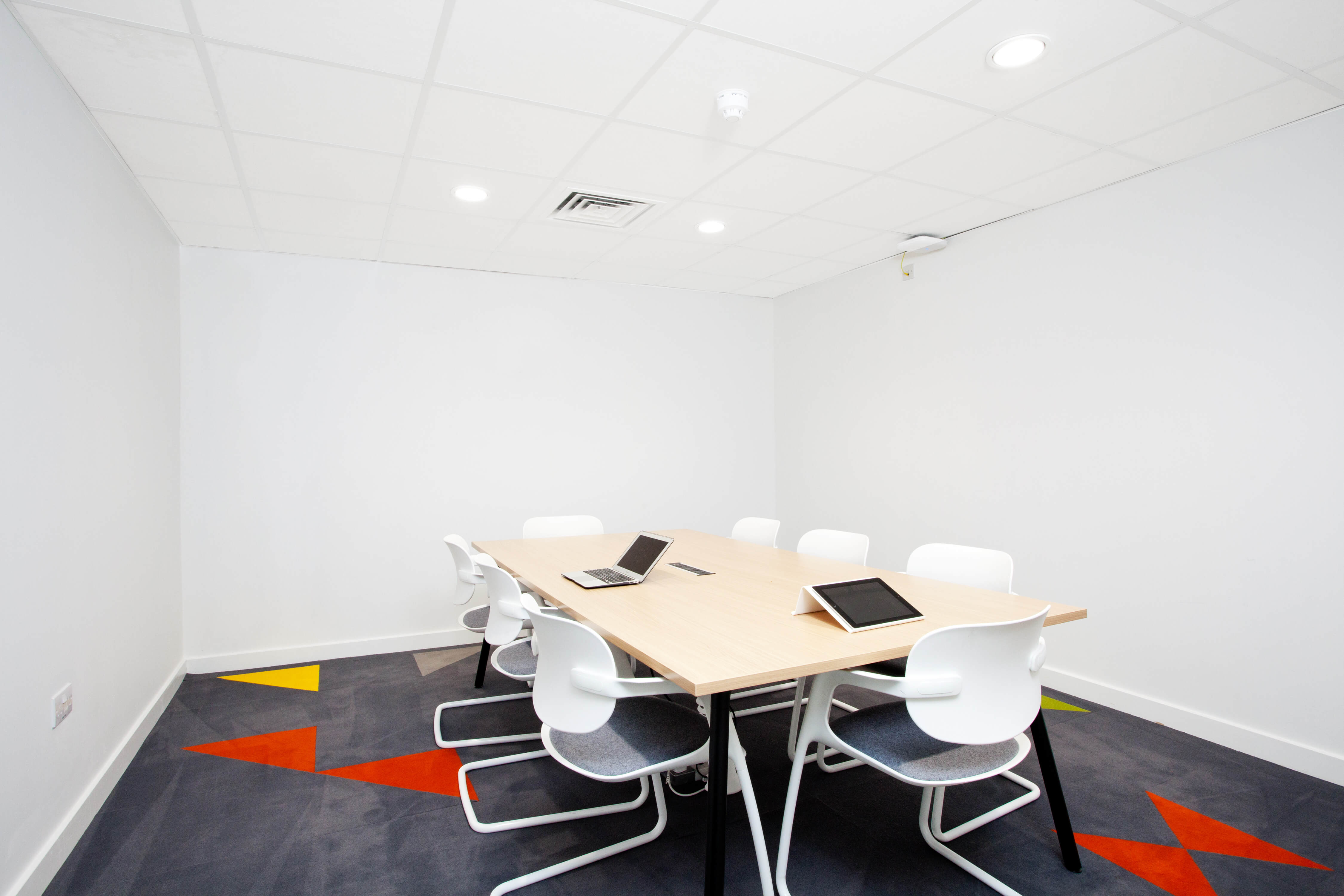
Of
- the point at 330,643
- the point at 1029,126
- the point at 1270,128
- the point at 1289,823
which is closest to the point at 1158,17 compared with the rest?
the point at 1029,126

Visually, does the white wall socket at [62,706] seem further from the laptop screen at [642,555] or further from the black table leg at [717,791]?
the black table leg at [717,791]

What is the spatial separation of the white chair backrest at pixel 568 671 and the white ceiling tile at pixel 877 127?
6.82 ft

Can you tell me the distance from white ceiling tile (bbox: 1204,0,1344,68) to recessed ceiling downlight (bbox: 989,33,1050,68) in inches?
18.6

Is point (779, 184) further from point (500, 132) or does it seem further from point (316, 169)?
point (316, 169)

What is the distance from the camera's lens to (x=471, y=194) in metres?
3.39

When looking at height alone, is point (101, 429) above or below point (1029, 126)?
below

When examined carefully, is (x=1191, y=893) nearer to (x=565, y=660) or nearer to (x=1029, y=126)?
(x=565, y=660)

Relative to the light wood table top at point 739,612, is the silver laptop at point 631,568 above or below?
above

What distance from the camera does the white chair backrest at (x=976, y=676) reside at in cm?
165

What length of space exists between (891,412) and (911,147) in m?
2.20

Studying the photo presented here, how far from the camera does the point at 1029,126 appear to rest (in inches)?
109

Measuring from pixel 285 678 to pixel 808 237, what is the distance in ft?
13.8

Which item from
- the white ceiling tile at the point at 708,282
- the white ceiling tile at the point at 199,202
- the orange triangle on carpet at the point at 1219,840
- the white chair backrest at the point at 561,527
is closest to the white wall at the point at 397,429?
the white ceiling tile at the point at 708,282

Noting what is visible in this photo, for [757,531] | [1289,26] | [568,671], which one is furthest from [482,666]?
[1289,26]
